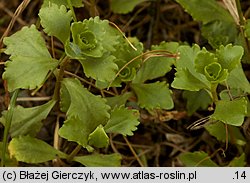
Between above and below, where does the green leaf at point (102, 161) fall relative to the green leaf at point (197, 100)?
below

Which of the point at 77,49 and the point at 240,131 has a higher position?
the point at 77,49

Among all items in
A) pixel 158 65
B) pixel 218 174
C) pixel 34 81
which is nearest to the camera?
pixel 34 81

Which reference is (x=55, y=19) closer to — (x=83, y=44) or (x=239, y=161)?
(x=83, y=44)

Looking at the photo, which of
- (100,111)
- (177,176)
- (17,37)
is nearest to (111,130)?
(100,111)

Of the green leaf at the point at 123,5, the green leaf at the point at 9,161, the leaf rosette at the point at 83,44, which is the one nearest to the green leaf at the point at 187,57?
the leaf rosette at the point at 83,44

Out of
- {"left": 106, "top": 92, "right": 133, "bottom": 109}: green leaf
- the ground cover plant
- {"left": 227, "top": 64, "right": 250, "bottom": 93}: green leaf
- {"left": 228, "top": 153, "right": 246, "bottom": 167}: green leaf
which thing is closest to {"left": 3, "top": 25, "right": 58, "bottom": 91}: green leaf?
the ground cover plant

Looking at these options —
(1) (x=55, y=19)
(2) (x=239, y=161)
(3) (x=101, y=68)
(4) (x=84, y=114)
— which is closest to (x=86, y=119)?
(4) (x=84, y=114)

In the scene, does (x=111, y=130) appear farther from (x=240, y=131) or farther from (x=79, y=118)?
(x=240, y=131)

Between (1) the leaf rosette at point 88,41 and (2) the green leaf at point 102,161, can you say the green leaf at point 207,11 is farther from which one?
(2) the green leaf at point 102,161
